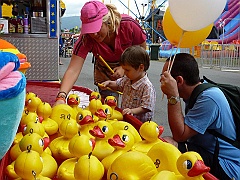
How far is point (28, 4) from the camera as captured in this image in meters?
5.55

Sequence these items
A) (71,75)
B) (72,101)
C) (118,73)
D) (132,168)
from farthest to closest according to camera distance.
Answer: (118,73)
(71,75)
(72,101)
(132,168)

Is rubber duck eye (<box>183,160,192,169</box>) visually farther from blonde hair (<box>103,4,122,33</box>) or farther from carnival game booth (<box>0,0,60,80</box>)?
carnival game booth (<box>0,0,60,80</box>)

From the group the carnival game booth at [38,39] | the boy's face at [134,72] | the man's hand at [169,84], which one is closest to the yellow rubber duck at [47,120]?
the man's hand at [169,84]

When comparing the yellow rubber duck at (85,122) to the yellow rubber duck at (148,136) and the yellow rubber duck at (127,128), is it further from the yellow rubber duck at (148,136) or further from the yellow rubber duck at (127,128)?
the yellow rubber duck at (148,136)

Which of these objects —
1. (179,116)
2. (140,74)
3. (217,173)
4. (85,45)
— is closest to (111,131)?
(179,116)

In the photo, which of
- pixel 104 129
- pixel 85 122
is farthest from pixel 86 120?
pixel 104 129

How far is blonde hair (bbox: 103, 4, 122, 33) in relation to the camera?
7.66 feet

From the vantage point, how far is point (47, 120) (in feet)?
5.67

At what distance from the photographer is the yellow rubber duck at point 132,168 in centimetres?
105

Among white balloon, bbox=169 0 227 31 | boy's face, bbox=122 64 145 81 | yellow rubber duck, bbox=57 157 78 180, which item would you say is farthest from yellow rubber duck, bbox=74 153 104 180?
boy's face, bbox=122 64 145 81

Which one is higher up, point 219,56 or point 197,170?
point 197,170

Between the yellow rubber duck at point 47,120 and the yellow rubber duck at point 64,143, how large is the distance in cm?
15

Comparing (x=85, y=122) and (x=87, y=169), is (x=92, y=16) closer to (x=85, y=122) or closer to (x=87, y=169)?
(x=85, y=122)

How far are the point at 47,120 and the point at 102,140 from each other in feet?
1.39
